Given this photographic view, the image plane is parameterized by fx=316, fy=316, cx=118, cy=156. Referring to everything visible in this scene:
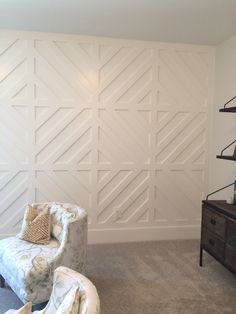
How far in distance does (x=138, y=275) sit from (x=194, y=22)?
2.70 m

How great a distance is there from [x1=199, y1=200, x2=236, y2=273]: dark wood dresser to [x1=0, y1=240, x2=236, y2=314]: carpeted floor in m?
0.23

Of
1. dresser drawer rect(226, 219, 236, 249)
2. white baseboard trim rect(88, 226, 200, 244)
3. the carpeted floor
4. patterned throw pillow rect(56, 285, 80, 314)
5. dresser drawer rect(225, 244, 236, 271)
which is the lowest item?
the carpeted floor

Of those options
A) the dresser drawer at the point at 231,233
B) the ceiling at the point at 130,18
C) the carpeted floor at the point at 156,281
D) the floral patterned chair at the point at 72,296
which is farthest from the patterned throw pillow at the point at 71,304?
the ceiling at the point at 130,18

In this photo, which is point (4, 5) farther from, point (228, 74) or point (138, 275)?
point (138, 275)

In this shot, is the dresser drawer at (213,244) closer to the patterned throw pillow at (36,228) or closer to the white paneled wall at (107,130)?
the white paneled wall at (107,130)

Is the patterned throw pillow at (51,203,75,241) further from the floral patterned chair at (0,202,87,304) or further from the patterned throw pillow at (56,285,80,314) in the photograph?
the patterned throw pillow at (56,285,80,314)

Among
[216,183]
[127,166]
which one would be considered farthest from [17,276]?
[216,183]

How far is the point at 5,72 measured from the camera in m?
3.74

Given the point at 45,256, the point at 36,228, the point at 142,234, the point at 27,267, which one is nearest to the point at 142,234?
the point at 142,234

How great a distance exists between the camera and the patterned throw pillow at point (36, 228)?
9.32 ft

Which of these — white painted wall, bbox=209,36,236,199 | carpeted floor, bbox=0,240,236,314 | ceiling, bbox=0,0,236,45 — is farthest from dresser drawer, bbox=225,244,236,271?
ceiling, bbox=0,0,236,45

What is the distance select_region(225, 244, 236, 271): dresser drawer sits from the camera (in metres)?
2.86

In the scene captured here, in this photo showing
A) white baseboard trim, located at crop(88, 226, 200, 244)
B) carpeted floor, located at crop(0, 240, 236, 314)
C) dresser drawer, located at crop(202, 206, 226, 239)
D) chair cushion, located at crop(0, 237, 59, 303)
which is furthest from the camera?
white baseboard trim, located at crop(88, 226, 200, 244)

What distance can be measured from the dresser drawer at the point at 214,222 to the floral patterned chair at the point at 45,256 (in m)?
1.32
